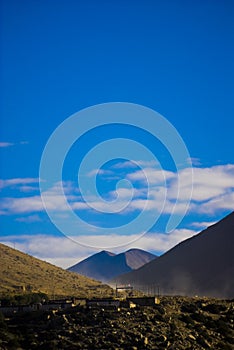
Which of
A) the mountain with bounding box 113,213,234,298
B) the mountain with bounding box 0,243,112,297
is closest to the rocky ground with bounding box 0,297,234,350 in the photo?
the mountain with bounding box 0,243,112,297

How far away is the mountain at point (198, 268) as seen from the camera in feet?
473

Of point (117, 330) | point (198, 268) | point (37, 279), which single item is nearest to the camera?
point (117, 330)

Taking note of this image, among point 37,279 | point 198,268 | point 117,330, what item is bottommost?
point 117,330

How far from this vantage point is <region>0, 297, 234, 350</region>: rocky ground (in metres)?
43.3

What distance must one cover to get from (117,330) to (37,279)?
74302mm

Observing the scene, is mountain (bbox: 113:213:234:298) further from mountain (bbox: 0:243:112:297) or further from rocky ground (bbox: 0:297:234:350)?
rocky ground (bbox: 0:297:234:350)

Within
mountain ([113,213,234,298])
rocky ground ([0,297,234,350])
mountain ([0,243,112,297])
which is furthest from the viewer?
mountain ([113,213,234,298])

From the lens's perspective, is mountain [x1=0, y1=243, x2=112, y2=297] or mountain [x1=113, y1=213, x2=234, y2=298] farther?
mountain [x1=113, y1=213, x2=234, y2=298]

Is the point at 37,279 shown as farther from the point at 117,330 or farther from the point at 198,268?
the point at 117,330

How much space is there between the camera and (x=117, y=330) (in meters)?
46.0

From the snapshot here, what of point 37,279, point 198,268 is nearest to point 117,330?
point 37,279

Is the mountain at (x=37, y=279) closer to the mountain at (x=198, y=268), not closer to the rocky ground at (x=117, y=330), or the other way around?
the mountain at (x=198, y=268)

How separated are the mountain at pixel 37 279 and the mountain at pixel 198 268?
25.9 m

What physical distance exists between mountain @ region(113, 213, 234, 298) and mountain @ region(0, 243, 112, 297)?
25866 millimetres
